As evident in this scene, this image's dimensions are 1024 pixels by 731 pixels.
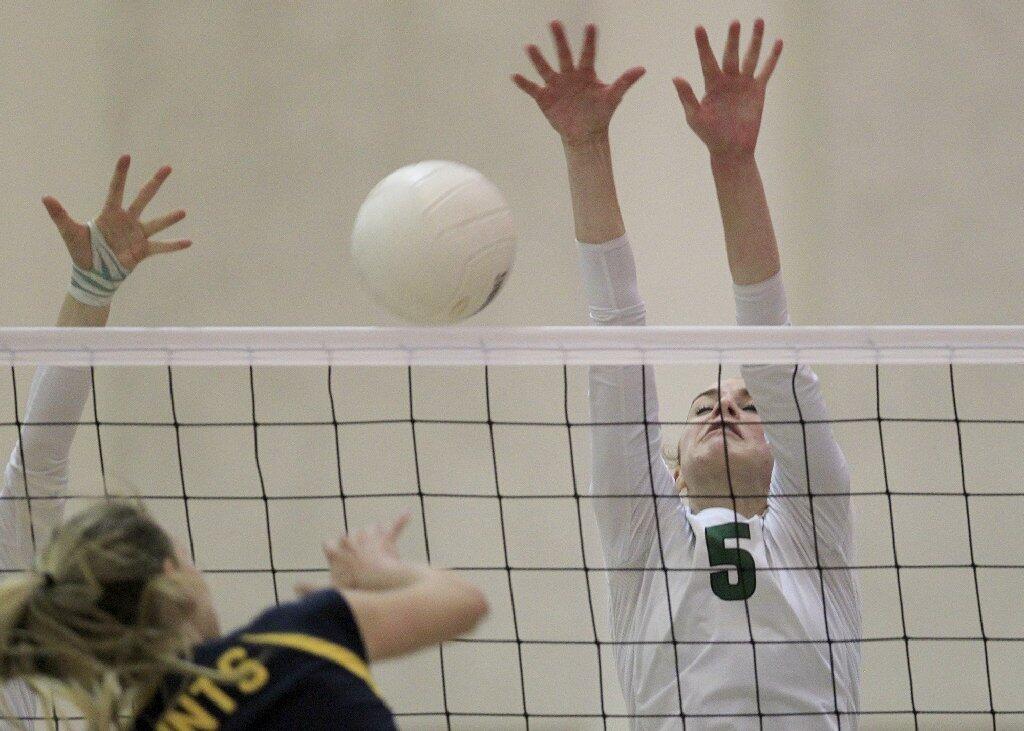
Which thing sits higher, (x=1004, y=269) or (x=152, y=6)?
(x=152, y=6)

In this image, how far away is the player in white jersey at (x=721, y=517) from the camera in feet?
8.60

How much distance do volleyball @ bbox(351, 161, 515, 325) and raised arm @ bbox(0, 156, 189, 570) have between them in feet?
1.87

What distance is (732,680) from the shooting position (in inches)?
102

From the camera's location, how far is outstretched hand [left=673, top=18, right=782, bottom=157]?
8.70 ft

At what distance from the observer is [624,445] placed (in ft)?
8.79

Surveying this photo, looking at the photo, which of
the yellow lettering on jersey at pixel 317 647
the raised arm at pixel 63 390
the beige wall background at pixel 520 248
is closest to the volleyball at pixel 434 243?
→ the raised arm at pixel 63 390

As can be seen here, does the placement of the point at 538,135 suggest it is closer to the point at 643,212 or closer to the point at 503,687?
the point at 643,212

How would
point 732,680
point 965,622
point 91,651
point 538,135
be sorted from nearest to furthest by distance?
point 91,651 < point 732,680 < point 965,622 < point 538,135

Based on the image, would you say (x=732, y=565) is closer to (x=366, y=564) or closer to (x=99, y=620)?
(x=366, y=564)

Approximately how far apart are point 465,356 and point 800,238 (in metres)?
3.02

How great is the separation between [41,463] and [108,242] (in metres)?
0.47

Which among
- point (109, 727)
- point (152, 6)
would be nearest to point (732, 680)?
point (109, 727)

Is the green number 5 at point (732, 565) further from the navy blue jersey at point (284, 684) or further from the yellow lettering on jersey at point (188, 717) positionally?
the yellow lettering on jersey at point (188, 717)

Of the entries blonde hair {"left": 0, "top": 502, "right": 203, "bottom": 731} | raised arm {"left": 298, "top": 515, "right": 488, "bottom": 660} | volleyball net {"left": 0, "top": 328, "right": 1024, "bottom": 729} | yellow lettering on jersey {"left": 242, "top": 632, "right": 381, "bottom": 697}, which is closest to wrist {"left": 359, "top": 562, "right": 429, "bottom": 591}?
raised arm {"left": 298, "top": 515, "right": 488, "bottom": 660}
